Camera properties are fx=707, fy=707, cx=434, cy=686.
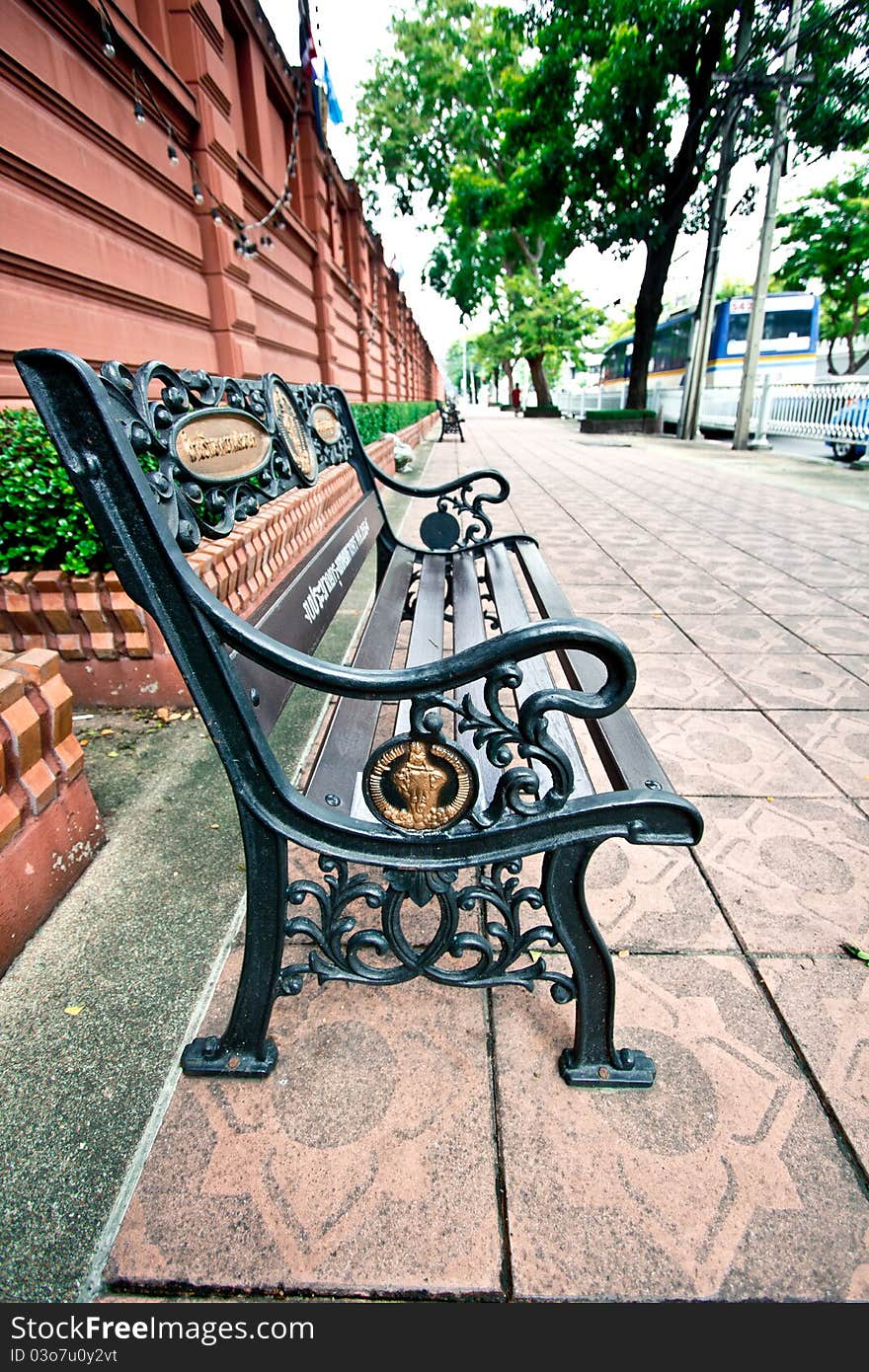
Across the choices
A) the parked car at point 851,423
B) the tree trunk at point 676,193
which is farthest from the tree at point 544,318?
the parked car at point 851,423

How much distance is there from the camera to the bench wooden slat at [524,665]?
5.52ft

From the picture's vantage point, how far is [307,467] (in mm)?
2373

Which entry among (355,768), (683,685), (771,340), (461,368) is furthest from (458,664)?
(461,368)

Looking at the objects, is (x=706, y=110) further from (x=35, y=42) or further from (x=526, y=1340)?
(x=526, y=1340)

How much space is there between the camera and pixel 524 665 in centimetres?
223

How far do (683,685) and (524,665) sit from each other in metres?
1.46

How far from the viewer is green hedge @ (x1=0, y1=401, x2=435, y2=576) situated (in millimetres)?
2711

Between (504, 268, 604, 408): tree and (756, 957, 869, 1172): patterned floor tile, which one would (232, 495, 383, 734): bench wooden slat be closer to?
(756, 957, 869, 1172): patterned floor tile

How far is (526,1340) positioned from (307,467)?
2235 mm

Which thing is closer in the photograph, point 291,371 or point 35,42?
point 35,42

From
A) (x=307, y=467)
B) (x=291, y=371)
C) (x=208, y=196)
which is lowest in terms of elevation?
(x=307, y=467)

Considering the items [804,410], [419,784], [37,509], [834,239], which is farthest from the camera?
[834,239]

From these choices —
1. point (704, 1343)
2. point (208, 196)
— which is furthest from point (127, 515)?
point (208, 196)

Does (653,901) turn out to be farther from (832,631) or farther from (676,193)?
(676,193)
